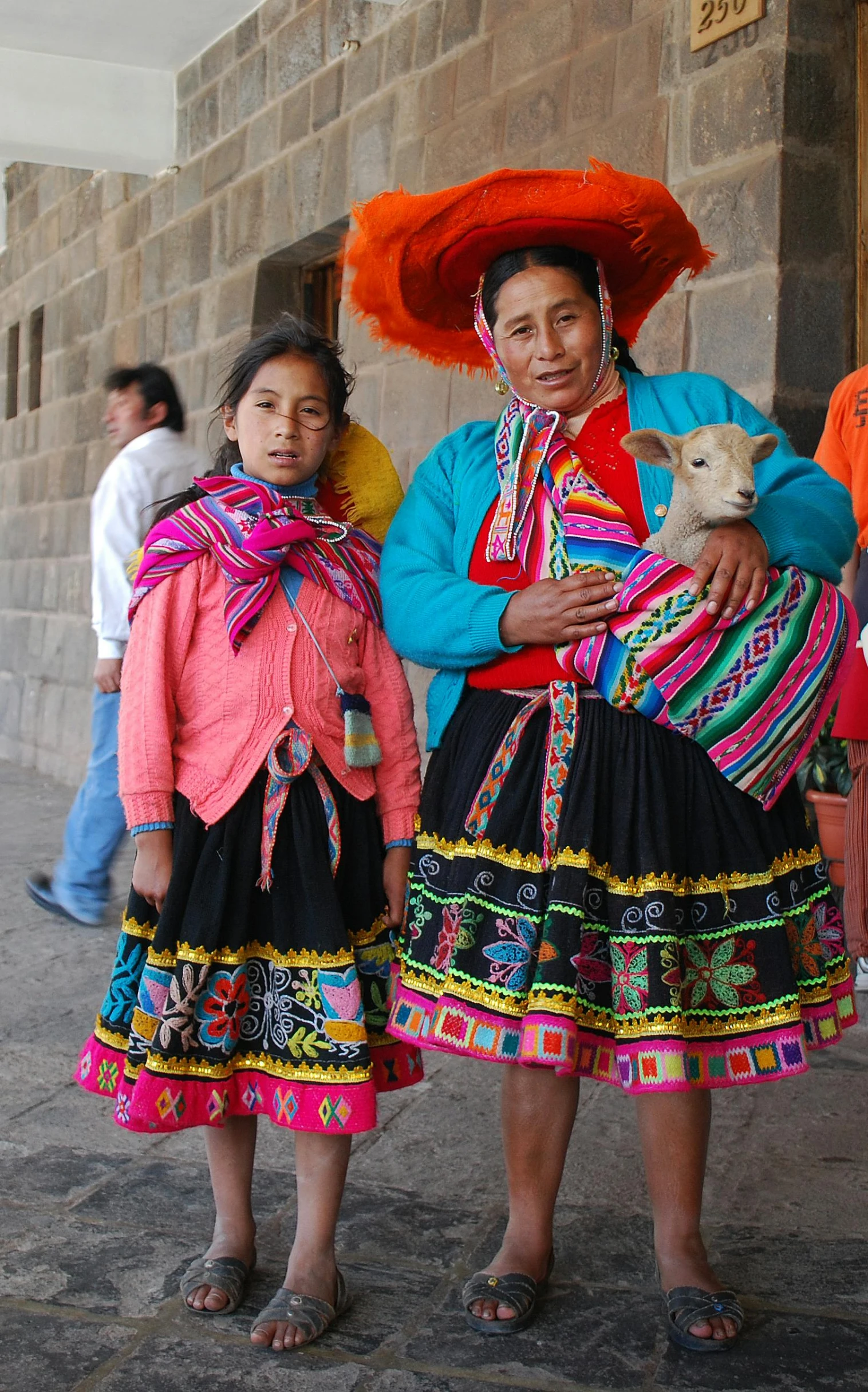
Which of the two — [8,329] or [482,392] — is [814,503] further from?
[8,329]

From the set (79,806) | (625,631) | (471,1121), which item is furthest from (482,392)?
(625,631)

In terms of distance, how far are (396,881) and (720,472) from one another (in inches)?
33.8

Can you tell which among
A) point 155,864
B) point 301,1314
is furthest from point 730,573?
point 301,1314

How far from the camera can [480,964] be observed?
2.05 metres

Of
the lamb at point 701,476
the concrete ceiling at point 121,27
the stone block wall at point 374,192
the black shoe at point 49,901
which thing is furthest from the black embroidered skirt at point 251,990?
the concrete ceiling at point 121,27

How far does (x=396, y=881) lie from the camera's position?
2240 millimetres

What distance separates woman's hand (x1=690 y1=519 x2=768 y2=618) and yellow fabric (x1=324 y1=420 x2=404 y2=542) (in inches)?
25.2

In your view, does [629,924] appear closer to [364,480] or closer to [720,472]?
[720,472]

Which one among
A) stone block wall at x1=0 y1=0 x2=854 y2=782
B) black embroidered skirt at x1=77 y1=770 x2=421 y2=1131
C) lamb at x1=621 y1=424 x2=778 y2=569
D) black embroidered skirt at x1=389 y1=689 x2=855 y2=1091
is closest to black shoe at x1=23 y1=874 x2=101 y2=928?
stone block wall at x1=0 y1=0 x2=854 y2=782

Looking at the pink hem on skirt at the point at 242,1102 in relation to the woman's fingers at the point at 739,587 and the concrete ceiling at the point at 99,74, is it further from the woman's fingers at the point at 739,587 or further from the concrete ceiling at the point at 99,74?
the concrete ceiling at the point at 99,74

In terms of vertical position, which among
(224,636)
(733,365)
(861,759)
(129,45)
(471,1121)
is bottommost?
(471,1121)

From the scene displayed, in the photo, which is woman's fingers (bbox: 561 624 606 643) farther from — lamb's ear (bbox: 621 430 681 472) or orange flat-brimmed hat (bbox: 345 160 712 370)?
orange flat-brimmed hat (bbox: 345 160 712 370)

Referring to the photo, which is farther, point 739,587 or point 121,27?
point 121,27

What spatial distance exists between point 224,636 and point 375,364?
150 inches
